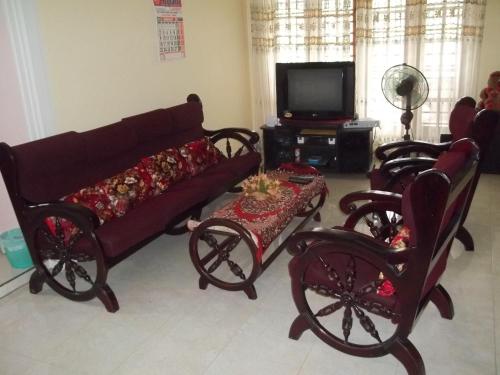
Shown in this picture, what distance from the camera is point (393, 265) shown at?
184cm

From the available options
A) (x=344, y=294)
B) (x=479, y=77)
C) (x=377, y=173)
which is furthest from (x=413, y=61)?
(x=344, y=294)

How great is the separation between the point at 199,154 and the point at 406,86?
6.54ft

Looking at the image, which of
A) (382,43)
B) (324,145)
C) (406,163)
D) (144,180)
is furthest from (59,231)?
(382,43)

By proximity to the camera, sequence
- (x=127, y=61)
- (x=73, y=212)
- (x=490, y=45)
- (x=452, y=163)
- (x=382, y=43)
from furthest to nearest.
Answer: (x=382, y=43) < (x=490, y=45) < (x=127, y=61) < (x=73, y=212) < (x=452, y=163)

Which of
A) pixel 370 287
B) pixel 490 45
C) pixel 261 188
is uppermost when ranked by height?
pixel 490 45

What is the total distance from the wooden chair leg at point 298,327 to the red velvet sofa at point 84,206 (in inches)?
41.2

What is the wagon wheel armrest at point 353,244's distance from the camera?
1.81 m

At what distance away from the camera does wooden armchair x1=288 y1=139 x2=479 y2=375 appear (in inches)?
64.4

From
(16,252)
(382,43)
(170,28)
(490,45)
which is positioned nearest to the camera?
(16,252)

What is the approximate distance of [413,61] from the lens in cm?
482

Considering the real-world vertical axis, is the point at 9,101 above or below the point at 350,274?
above

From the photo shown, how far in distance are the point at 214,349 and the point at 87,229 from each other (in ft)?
3.08

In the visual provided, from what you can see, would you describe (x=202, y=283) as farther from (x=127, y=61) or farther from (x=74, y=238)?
(x=127, y=61)

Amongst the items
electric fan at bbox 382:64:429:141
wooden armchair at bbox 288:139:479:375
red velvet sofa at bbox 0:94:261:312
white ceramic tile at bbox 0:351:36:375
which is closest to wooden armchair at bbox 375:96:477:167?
electric fan at bbox 382:64:429:141
